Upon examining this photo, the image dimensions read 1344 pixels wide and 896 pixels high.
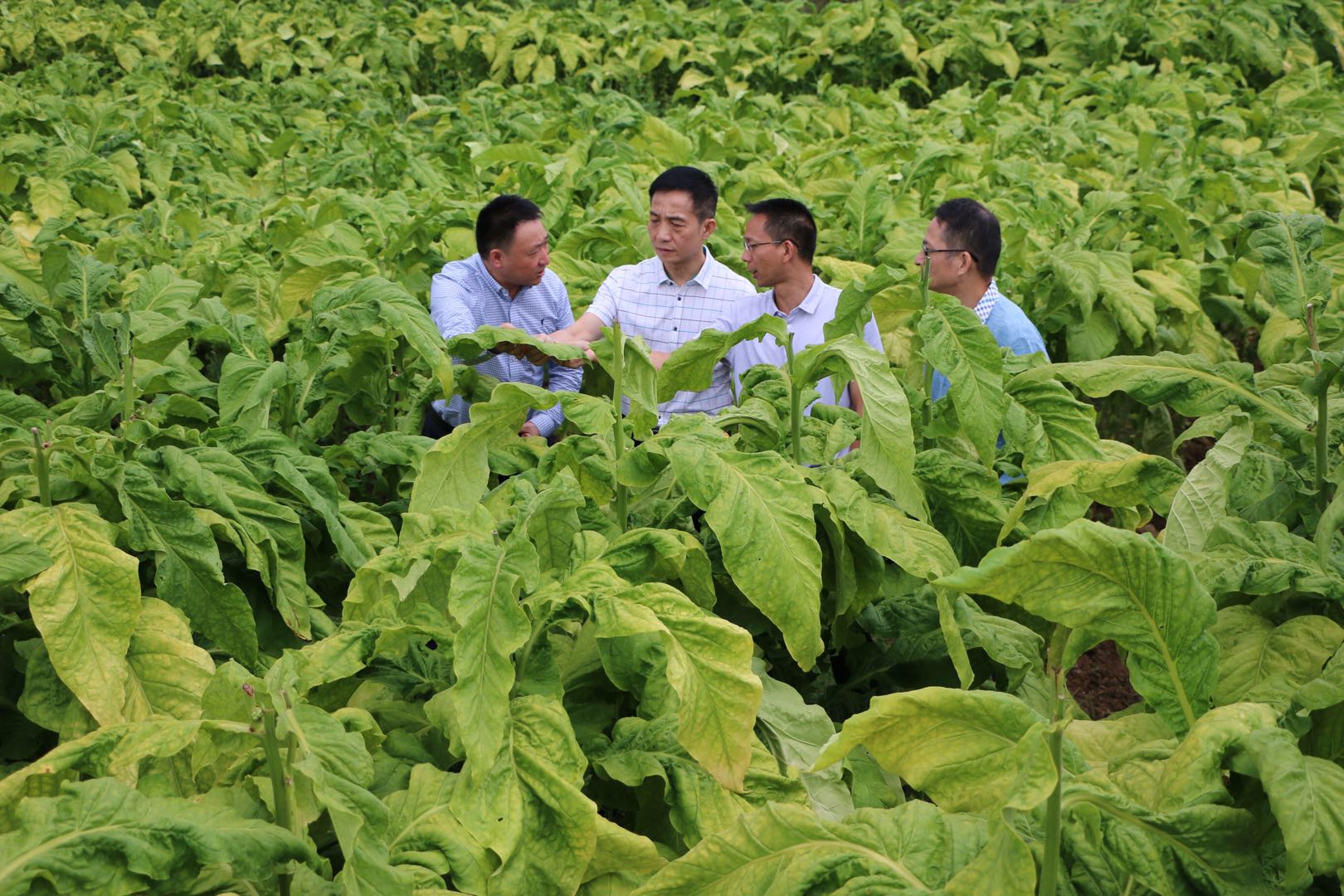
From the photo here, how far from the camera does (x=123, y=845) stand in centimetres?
154

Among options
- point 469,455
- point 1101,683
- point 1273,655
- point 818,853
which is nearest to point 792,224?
point 1101,683

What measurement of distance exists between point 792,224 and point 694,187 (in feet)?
1.30

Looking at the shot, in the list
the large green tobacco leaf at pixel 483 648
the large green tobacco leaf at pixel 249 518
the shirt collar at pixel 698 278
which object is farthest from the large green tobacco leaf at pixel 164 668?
the shirt collar at pixel 698 278

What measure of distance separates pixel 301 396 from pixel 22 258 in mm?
1239

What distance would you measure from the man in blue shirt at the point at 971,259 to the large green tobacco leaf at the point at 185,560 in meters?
2.67

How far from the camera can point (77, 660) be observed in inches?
83.0

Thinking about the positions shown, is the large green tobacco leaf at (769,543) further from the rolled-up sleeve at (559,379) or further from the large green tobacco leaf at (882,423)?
the rolled-up sleeve at (559,379)

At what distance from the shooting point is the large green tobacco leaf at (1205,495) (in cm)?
250

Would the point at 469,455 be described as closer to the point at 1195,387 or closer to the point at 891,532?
the point at 891,532

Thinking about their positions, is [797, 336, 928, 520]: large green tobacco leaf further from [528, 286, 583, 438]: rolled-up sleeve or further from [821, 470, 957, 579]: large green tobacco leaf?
[528, 286, 583, 438]: rolled-up sleeve

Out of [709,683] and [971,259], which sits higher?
[709,683]

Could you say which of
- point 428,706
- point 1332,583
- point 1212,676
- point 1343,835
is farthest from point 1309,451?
point 428,706

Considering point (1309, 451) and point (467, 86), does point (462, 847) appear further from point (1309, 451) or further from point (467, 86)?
point (467, 86)

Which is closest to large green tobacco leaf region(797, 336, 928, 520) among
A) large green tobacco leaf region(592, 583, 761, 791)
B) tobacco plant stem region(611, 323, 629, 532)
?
tobacco plant stem region(611, 323, 629, 532)
